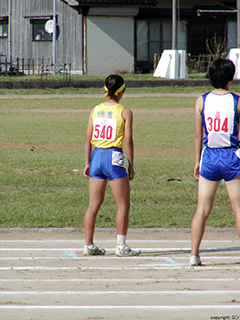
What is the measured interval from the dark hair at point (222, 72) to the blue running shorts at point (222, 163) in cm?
61

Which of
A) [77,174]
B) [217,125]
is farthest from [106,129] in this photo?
[77,174]

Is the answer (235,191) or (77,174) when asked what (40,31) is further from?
(235,191)

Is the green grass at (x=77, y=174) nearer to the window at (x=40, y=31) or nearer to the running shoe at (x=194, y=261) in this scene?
the running shoe at (x=194, y=261)

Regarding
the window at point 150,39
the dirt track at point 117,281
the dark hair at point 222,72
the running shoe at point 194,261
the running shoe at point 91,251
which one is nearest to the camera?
the dirt track at point 117,281

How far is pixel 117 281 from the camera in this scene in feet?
15.5

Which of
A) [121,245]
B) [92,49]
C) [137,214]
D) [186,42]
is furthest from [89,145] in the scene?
[186,42]

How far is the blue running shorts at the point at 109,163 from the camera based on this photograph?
5480 millimetres

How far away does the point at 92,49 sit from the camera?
35688mm

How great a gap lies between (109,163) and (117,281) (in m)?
1.25

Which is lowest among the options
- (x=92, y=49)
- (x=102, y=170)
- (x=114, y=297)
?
(x=114, y=297)

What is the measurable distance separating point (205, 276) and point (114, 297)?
98 centimetres

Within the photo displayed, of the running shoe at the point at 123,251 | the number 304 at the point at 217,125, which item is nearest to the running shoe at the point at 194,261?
→ the running shoe at the point at 123,251

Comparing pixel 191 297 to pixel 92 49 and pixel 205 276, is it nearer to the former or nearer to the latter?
pixel 205 276

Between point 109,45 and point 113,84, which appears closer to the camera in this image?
point 113,84
